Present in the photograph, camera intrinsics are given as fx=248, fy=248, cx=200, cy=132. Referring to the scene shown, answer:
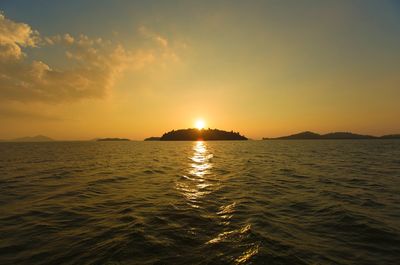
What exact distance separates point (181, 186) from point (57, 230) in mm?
11605

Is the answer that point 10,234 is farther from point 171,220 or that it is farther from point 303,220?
point 303,220

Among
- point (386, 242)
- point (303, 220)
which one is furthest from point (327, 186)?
point (386, 242)

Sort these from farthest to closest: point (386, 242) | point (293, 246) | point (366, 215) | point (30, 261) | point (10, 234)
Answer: point (366, 215), point (10, 234), point (386, 242), point (293, 246), point (30, 261)

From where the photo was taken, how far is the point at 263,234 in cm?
1051

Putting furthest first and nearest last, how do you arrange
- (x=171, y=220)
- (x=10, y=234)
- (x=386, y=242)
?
(x=171, y=220) < (x=10, y=234) < (x=386, y=242)

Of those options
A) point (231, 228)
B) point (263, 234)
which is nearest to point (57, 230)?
point (231, 228)

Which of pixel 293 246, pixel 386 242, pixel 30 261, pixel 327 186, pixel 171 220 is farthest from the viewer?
pixel 327 186

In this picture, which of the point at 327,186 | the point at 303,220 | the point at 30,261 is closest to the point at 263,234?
the point at 303,220

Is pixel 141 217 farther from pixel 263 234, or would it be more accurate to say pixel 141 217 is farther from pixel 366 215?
pixel 366 215

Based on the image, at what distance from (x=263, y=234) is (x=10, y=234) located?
10883mm

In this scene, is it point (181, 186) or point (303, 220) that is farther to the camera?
point (181, 186)

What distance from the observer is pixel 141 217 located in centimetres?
1294

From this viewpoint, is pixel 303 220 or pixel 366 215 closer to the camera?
pixel 303 220

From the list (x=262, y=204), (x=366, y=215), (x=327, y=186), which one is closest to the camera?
(x=366, y=215)
